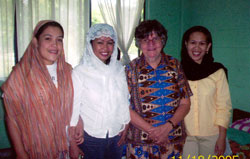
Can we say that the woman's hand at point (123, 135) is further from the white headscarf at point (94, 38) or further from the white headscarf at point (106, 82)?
the white headscarf at point (94, 38)

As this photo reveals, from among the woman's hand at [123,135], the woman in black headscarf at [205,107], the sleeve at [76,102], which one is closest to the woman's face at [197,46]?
the woman in black headscarf at [205,107]

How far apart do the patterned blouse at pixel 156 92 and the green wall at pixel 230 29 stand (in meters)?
1.95

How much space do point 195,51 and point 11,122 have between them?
60.5 inches

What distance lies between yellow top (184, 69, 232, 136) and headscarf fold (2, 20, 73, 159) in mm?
1024

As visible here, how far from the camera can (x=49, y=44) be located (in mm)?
1324

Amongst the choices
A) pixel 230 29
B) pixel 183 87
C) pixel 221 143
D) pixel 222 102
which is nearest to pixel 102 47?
pixel 183 87

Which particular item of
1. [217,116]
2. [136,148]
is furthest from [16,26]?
[217,116]

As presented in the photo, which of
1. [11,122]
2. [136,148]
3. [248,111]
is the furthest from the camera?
[248,111]

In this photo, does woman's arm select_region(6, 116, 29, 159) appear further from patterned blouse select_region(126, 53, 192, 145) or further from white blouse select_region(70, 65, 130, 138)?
patterned blouse select_region(126, 53, 192, 145)

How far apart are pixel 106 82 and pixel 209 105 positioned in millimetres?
879

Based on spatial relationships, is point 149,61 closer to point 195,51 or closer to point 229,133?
point 195,51

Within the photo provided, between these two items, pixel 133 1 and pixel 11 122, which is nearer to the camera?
pixel 11 122

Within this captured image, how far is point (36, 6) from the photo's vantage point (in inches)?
113

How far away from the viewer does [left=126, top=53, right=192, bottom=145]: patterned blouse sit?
136cm
